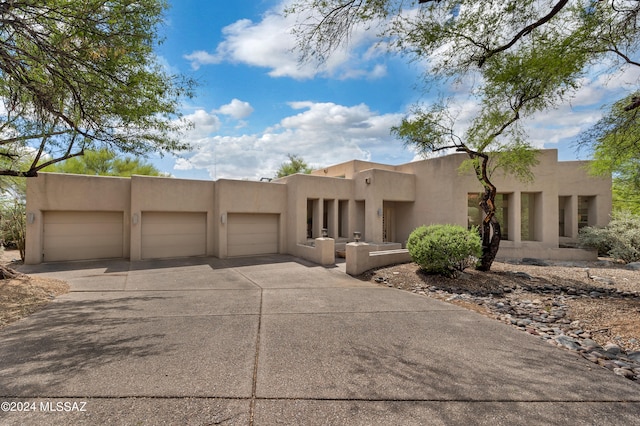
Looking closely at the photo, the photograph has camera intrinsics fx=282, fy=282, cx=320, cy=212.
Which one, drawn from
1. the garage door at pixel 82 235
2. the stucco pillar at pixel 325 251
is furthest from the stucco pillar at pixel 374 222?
the garage door at pixel 82 235

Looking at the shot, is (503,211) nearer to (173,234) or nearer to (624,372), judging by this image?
(624,372)

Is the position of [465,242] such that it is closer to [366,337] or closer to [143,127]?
[366,337]

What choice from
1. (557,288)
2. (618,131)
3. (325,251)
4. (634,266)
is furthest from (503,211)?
(325,251)

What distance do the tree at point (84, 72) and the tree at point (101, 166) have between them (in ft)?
43.9

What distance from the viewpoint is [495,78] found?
782 centimetres

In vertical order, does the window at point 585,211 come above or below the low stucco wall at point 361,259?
above

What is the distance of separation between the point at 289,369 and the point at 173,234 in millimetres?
11215

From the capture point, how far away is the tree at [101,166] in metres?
19.3

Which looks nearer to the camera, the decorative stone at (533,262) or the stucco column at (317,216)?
the decorative stone at (533,262)

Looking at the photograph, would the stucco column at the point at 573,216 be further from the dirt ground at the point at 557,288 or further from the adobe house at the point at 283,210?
the dirt ground at the point at 557,288

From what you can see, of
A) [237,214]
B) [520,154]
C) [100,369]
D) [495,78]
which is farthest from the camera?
[237,214]

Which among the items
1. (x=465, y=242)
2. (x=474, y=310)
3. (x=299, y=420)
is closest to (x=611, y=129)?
(x=465, y=242)

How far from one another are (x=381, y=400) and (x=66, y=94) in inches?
340

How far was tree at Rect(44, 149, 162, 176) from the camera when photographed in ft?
63.3
